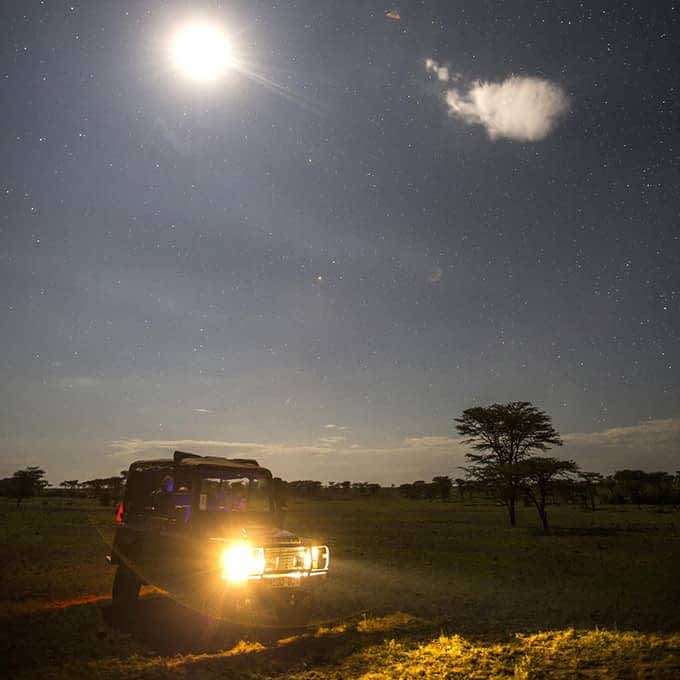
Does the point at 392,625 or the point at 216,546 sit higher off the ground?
the point at 216,546

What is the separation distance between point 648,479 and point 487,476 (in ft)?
276

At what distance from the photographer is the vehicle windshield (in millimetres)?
9414

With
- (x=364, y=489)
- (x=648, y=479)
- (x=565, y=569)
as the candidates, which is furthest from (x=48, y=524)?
(x=364, y=489)

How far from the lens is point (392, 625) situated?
10.0 m

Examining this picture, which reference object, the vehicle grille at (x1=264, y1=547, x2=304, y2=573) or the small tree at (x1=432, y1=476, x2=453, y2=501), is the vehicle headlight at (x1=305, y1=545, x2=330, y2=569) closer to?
the vehicle grille at (x1=264, y1=547, x2=304, y2=573)

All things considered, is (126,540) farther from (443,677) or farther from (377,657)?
(443,677)

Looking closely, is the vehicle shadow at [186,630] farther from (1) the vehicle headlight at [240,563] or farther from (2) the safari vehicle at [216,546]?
(1) the vehicle headlight at [240,563]

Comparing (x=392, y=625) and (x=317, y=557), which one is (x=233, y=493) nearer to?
(x=317, y=557)

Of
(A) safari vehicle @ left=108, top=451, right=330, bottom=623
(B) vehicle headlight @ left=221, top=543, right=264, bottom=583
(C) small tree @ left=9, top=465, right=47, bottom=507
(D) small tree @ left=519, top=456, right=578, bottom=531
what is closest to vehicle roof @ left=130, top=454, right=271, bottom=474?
(A) safari vehicle @ left=108, top=451, right=330, bottom=623

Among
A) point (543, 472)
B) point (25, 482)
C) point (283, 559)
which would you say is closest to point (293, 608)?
point (283, 559)

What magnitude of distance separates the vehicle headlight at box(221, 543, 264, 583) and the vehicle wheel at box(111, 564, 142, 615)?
14.1 ft

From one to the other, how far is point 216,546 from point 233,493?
72.3 inches

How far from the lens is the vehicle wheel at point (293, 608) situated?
847 cm

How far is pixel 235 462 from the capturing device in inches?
400
